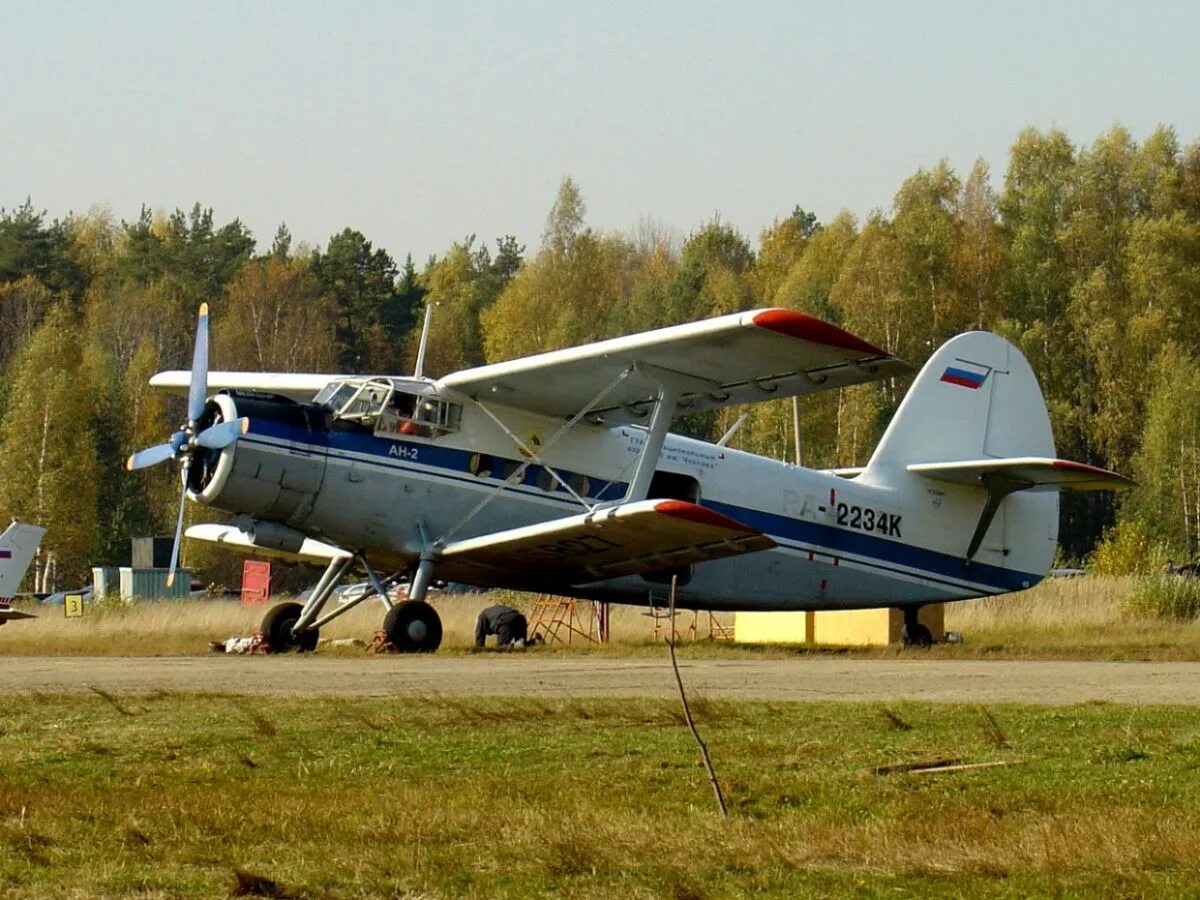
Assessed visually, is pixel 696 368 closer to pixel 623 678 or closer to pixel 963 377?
pixel 623 678

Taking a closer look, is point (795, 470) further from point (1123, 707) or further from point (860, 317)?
point (860, 317)

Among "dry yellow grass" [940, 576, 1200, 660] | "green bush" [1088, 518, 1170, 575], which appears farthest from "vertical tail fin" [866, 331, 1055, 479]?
"green bush" [1088, 518, 1170, 575]

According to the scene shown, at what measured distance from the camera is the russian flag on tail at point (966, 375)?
23.5m

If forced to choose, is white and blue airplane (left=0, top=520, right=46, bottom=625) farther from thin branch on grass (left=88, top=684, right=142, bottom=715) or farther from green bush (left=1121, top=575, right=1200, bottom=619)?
green bush (left=1121, top=575, right=1200, bottom=619)

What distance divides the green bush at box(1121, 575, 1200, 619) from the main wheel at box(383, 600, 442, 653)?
12629 mm

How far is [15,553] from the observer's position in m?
28.9

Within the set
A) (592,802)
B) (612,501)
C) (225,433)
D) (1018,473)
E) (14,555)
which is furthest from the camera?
(14,555)

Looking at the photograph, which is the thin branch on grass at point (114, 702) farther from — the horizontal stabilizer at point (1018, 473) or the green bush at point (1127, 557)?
the green bush at point (1127, 557)

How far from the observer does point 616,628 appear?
1124 inches

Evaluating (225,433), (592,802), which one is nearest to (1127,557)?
(225,433)

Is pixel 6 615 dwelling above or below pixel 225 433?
below

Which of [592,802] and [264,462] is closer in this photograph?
[592,802]

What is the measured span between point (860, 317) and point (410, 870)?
206 feet

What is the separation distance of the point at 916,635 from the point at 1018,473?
2.48 m
